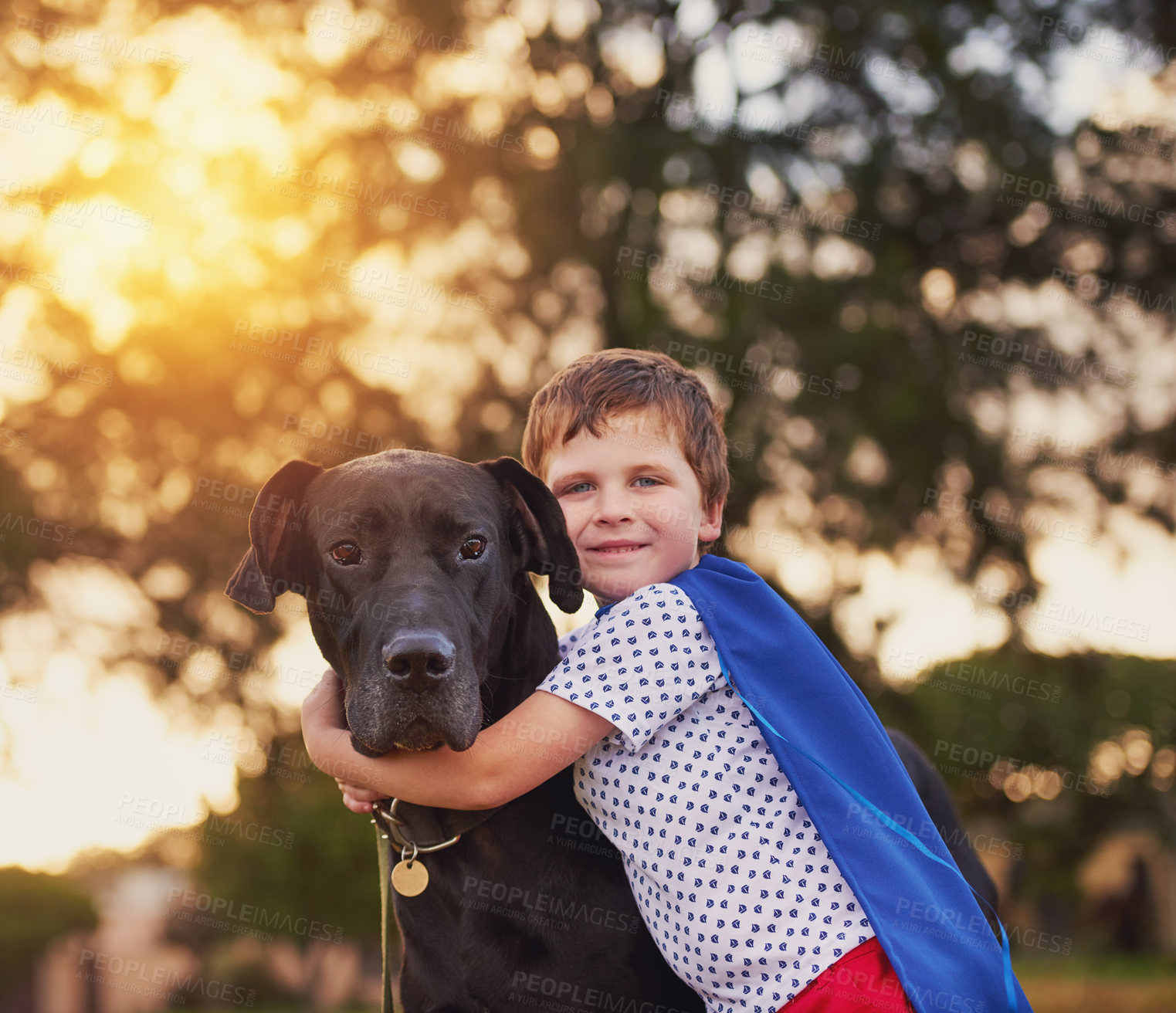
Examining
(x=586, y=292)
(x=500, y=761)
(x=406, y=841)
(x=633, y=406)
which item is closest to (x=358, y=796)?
(x=406, y=841)

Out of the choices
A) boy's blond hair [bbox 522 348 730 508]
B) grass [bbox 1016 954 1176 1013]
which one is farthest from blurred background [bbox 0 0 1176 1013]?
boy's blond hair [bbox 522 348 730 508]

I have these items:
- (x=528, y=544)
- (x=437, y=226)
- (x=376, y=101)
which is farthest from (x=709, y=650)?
(x=376, y=101)

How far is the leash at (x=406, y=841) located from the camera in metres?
2.70

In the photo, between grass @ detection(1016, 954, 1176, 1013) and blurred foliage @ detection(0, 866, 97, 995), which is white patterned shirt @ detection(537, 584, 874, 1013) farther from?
blurred foliage @ detection(0, 866, 97, 995)

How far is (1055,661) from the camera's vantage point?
10336mm

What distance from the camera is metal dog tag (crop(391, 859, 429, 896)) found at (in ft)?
9.05

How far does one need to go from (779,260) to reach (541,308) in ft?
7.82

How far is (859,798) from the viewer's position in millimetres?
2477

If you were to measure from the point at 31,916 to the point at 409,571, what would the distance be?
1660cm

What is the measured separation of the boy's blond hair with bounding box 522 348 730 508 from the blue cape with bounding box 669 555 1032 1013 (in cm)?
48

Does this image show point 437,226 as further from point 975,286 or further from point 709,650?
point 709,650

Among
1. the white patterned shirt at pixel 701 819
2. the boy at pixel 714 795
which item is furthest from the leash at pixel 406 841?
the white patterned shirt at pixel 701 819

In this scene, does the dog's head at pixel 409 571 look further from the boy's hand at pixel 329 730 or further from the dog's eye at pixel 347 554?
the boy's hand at pixel 329 730

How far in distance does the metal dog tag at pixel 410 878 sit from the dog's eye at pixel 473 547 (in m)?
0.83
